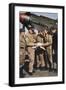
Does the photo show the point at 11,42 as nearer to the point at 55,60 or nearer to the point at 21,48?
the point at 21,48

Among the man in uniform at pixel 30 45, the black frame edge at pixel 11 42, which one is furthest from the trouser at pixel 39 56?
the black frame edge at pixel 11 42

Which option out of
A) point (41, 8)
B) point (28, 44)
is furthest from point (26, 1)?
point (28, 44)

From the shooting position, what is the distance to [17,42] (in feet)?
4.63

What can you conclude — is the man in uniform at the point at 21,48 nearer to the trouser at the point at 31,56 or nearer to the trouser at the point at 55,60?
the trouser at the point at 31,56

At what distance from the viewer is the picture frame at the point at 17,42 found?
1400 mm

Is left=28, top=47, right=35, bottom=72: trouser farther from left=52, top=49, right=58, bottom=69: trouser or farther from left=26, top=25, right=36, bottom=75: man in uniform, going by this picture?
left=52, top=49, right=58, bottom=69: trouser

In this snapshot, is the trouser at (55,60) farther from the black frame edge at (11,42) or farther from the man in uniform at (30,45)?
the black frame edge at (11,42)

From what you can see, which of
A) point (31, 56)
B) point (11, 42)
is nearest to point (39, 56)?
point (31, 56)

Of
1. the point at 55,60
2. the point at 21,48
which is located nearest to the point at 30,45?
the point at 21,48

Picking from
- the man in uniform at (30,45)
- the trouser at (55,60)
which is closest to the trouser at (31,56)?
the man in uniform at (30,45)

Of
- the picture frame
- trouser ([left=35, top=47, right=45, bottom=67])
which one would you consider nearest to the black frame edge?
the picture frame

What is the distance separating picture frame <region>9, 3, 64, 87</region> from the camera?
1.40 meters

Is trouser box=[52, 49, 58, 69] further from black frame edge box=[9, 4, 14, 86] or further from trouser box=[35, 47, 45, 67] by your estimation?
black frame edge box=[9, 4, 14, 86]
